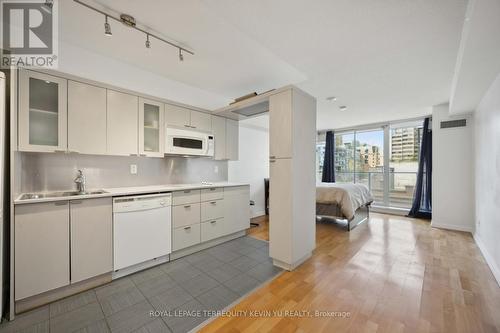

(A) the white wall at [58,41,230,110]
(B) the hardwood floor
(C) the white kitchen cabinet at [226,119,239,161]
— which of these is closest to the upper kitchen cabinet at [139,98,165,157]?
(A) the white wall at [58,41,230,110]

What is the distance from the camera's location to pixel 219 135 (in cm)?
346

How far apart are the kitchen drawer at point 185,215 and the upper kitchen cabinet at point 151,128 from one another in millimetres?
819

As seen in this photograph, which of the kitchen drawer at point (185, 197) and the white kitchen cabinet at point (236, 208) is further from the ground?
the kitchen drawer at point (185, 197)

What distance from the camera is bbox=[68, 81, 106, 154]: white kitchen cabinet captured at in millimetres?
2061

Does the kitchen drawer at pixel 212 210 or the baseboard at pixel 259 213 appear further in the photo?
the baseboard at pixel 259 213

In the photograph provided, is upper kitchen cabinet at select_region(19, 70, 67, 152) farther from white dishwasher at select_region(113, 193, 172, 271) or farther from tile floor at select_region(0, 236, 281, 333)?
tile floor at select_region(0, 236, 281, 333)

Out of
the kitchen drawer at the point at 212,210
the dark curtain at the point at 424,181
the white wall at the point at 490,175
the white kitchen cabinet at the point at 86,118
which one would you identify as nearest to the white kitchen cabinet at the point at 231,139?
the kitchen drawer at the point at 212,210

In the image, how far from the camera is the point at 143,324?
1.51 metres

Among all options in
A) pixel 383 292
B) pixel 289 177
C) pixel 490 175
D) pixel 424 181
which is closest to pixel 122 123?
pixel 289 177

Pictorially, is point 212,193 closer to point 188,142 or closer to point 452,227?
point 188,142

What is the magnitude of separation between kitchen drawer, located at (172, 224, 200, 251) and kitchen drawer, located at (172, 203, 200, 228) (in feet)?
0.22

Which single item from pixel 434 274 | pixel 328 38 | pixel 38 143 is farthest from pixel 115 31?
pixel 434 274

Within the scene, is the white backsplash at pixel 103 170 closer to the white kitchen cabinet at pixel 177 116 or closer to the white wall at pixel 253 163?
the white kitchen cabinet at pixel 177 116

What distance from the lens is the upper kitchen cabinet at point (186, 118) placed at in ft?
9.20
